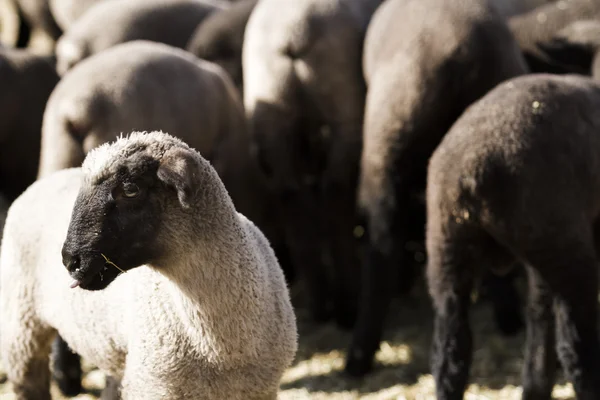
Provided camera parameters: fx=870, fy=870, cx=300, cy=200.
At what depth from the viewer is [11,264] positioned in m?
3.45

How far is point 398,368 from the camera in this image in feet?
16.1

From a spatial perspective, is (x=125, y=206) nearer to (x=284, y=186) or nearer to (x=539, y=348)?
(x=539, y=348)

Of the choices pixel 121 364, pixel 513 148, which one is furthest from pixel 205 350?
pixel 513 148

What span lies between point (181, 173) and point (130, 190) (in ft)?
0.53

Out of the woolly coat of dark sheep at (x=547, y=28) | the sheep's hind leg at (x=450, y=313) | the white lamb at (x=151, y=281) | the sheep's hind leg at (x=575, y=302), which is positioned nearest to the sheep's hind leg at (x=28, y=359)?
the white lamb at (x=151, y=281)

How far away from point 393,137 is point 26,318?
2.02 m

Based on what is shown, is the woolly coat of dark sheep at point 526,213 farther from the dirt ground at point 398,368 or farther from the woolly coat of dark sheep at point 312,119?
the woolly coat of dark sheep at point 312,119

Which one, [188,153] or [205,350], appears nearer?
[188,153]

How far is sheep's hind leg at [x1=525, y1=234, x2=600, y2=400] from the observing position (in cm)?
353

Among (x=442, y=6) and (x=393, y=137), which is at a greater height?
(x=442, y=6)

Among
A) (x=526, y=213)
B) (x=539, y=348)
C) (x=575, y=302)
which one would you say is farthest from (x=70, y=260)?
(x=539, y=348)

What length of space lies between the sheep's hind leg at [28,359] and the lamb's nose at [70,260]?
37.1 inches

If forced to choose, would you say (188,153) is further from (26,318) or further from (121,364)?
(26,318)

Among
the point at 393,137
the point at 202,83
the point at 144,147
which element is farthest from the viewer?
the point at 202,83
